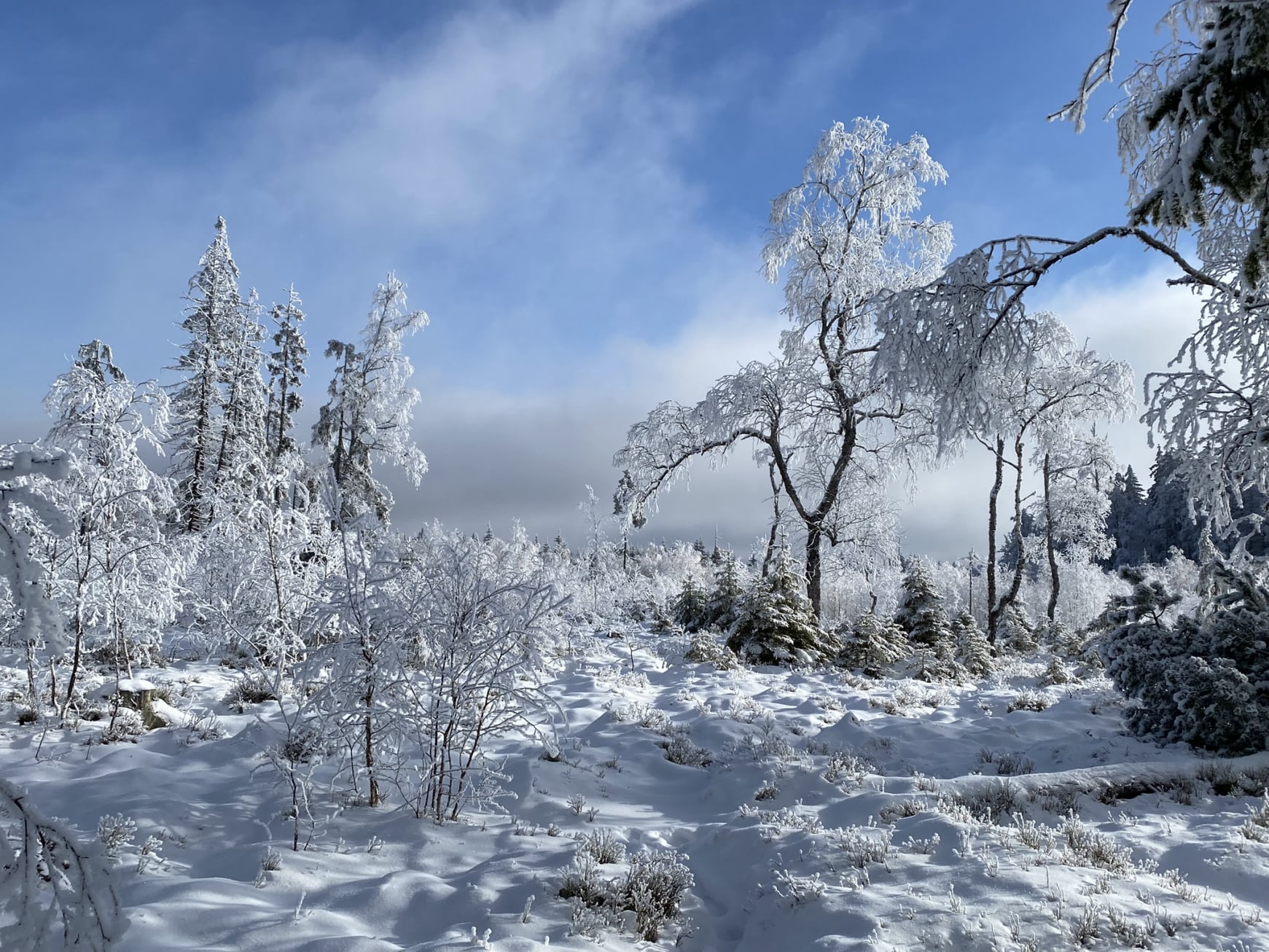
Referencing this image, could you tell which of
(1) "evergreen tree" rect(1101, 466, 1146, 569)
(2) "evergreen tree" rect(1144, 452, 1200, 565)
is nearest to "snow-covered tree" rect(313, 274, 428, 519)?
(2) "evergreen tree" rect(1144, 452, 1200, 565)

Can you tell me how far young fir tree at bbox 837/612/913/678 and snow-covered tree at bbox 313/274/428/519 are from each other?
12750 millimetres

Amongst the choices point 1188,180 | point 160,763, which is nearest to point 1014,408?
point 1188,180

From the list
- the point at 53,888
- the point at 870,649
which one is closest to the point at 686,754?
the point at 53,888

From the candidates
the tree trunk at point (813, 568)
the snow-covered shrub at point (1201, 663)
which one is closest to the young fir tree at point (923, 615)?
the tree trunk at point (813, 568)

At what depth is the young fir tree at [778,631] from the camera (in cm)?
1334

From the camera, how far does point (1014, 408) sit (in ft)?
20.8

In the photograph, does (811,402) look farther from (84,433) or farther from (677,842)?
(84,433)

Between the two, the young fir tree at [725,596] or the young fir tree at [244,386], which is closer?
the young fir tree at [725,596]

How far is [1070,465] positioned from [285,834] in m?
21.5

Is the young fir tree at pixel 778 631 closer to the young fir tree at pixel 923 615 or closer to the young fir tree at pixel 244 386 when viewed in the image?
the young fir tree at pixel 923 615

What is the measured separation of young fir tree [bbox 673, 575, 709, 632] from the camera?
55.4 feet

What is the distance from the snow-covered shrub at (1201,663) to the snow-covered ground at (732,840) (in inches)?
16.6

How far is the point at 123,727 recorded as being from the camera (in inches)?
257

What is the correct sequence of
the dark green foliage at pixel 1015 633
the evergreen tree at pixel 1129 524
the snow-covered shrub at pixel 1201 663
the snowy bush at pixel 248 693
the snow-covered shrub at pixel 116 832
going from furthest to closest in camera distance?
the evergreen tree at pixel 1129 524
the dark green foliage at pixel 1015 633
the snowy bush at pixel 248 693
the snow-covered shrub at pixel 1201 663
the snow-covered shrub at pixel 116 832
